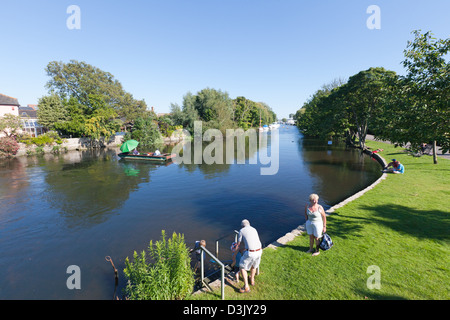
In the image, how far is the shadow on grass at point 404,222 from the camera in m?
7.66

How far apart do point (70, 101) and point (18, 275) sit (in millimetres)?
47458

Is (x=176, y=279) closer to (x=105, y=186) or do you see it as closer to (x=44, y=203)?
(x=44, y=203)

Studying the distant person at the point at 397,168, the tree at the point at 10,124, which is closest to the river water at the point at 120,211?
the distant person at the point at 397,168

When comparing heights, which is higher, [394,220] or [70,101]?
[70,101]

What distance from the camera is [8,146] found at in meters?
31.4

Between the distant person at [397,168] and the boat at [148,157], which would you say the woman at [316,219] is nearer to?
the distant person at [397,168]

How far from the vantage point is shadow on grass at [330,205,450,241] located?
302 inches

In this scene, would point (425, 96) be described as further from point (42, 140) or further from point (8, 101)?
point (8, 101)

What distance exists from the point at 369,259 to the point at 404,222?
3.80 m

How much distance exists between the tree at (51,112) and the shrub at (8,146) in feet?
28.6

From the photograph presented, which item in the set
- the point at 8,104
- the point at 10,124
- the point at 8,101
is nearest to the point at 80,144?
the point at 10,124
